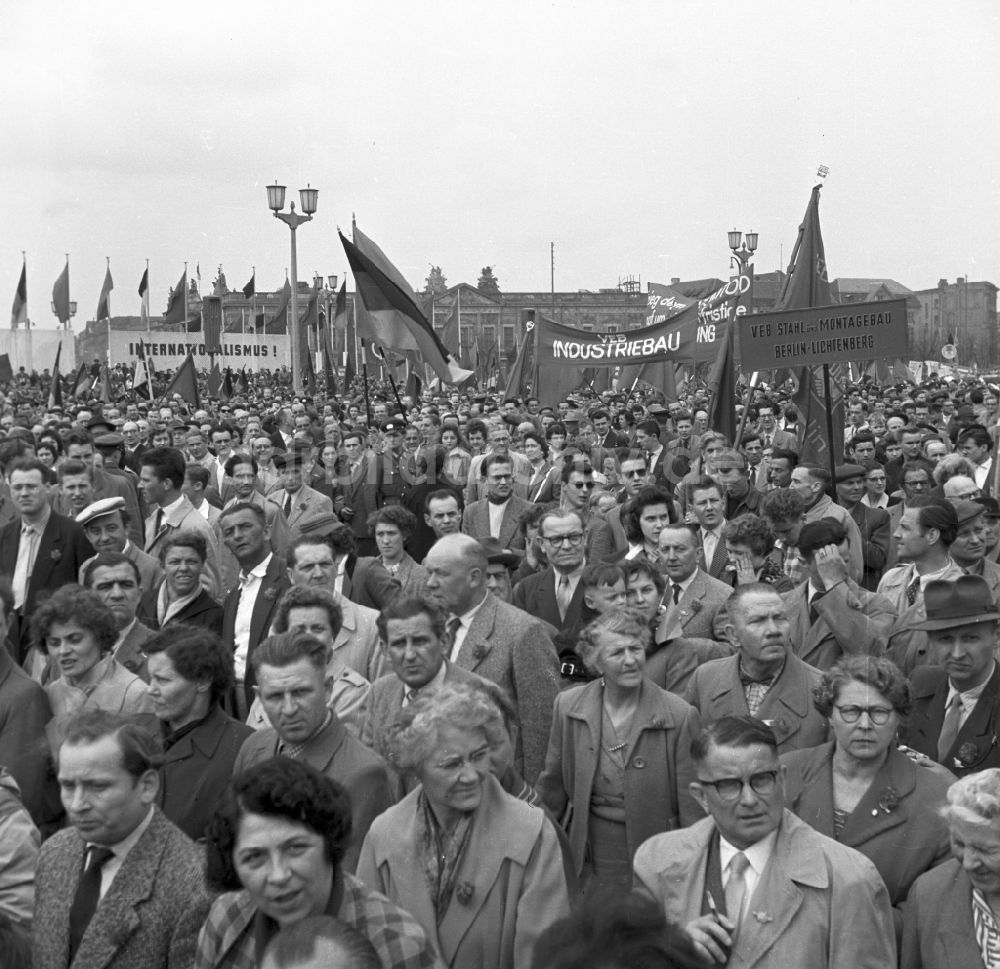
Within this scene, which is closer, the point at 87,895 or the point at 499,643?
the point at 87,895

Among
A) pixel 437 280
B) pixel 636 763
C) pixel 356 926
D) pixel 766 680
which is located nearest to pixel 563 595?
pixel 766 680

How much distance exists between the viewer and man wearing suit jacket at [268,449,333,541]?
979 centimetres

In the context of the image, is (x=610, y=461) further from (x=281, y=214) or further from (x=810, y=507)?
(x=281, y=214)

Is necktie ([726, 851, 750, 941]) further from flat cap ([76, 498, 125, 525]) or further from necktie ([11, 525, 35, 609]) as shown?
necktie ([11, 525, 35, 609])

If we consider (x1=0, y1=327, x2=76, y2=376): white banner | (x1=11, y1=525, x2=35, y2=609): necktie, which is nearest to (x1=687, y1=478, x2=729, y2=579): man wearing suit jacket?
(x1=11, y1=525, x2=35, y2=609): necktie

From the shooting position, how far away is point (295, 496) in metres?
10.3

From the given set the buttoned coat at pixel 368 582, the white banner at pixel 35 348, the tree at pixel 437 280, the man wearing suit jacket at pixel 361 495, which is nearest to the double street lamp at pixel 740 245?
the man wearing suit jacket at pixel 361 495

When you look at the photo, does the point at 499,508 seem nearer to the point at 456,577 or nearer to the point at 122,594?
the point at 122,594

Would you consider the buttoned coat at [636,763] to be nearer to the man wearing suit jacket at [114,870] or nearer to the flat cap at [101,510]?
the man wearing suit jacket at [114,870]

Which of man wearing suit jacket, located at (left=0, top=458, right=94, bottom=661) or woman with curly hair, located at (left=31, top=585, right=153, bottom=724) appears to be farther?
man wearing suit jacket, located at (left=0, top=458, right=94, bottom=661)

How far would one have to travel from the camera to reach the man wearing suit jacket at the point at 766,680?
489 cm

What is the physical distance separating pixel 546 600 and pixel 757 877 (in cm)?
356

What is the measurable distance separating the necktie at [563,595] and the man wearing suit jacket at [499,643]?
134 centimetres

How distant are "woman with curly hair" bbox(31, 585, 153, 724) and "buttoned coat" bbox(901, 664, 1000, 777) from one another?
8.82ft
